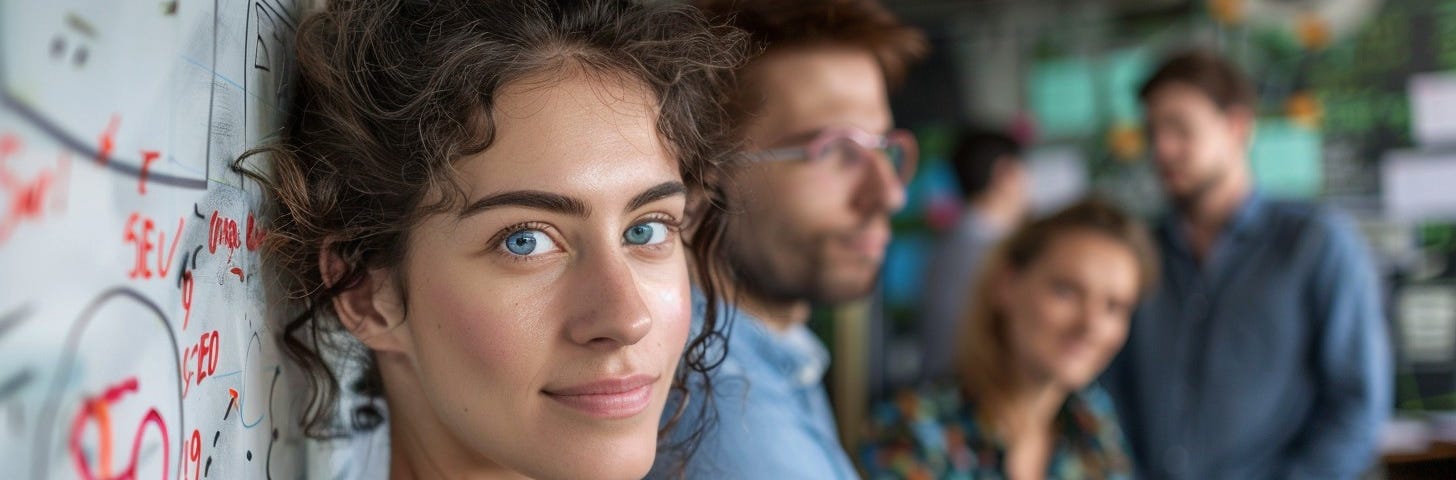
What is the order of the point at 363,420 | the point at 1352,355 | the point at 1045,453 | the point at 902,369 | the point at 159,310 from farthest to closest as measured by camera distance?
the point at 902,369, the point at 1352,355, the point at 1045,453, the point at 363,420, the point at 159,310

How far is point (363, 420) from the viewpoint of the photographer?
3.96 ft

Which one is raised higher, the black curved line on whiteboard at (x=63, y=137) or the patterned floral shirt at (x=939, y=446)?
the black curved line on whiteboard at (x=63, y=137)

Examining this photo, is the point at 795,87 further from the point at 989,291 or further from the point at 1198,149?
the point at 1198,149

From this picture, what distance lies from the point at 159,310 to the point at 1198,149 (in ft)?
9.19

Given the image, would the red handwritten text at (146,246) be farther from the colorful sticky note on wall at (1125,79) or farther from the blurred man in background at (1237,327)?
the colorful sticky note on wall at (1125,79)

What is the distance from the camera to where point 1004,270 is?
242cm

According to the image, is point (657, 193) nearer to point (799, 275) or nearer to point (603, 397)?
point (603, 397)

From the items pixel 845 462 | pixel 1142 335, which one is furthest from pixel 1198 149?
pixel 845 462

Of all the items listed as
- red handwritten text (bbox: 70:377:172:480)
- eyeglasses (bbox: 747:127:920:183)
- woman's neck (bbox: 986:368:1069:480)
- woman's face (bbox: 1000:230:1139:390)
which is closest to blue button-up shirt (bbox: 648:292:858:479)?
eyeglasses (bbox: 747:127:920:183)

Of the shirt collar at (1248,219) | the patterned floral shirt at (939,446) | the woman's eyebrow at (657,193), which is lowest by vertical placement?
the patterned floral shirt at (939,446)

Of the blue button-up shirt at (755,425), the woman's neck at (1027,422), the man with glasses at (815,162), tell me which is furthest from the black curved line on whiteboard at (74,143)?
the woman's neck at (1027,422)

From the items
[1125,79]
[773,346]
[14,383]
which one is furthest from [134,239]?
[1125,79]

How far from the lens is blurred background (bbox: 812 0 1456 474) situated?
342 centimetres

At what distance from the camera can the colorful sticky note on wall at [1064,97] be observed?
410cm
